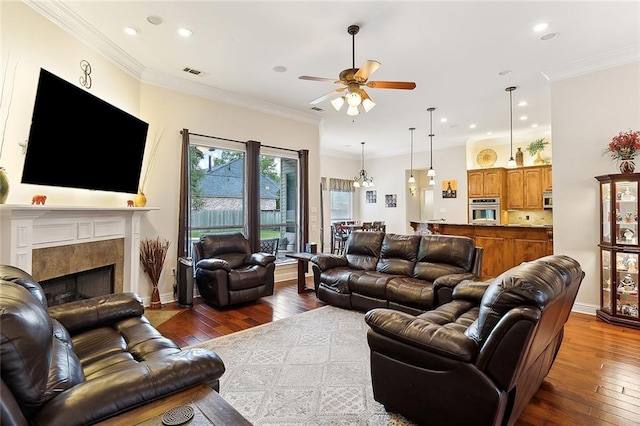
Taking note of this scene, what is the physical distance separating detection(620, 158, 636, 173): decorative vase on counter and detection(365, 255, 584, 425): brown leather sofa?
8.46 ft

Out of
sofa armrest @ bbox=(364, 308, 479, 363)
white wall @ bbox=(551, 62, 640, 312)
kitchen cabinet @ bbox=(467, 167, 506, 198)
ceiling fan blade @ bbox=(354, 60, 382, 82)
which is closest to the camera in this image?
sofa armrest @ bbox=(364, 308, 479, 363)

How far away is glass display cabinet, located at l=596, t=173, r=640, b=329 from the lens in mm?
3643

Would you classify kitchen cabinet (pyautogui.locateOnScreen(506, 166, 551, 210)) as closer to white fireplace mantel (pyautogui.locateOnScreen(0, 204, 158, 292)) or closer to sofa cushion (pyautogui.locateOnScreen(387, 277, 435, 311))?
sofa cushion (pyautogui.locateOnScreen(387, 277, 435, 311))

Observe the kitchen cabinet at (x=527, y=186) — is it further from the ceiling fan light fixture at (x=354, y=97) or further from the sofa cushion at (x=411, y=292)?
the ceiling fan light fixture at (x=354, y=97)

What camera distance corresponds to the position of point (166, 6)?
3.03 metres

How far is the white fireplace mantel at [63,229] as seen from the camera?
2455 mm

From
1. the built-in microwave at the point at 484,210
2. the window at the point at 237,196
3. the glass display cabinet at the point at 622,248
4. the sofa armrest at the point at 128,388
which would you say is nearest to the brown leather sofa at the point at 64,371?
the sofa armrest at the point at 128,388

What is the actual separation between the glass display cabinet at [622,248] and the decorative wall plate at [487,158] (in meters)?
5.01

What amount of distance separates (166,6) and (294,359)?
11.5 feet

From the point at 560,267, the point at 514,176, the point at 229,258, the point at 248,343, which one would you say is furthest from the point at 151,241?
the point at 514,176

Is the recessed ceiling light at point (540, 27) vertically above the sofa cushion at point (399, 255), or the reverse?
the recessed ceiling light at point (540, 27)

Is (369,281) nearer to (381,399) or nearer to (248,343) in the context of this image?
(248,343)

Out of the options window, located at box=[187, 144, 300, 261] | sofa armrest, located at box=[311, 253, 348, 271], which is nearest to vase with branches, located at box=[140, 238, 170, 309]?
window, located at box=[187, 144, 300, 261]

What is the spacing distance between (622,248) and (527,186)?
4574mm
